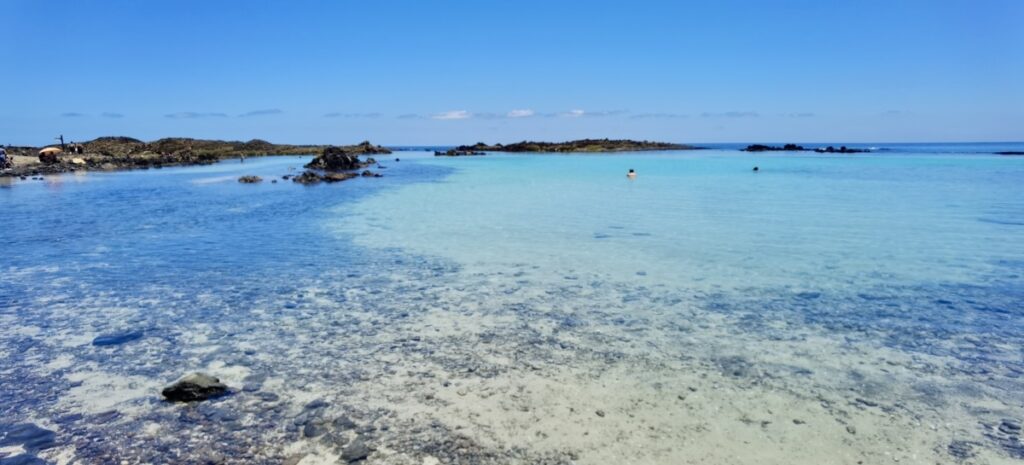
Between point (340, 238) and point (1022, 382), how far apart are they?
16.4 metres

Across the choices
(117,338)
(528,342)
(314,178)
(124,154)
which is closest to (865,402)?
(528,342)

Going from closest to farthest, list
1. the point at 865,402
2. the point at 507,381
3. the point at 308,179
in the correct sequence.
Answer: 1. the point at 865,402
2. the point at 507,381
3. the point at 308,179

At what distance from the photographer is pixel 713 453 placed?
18.8ft

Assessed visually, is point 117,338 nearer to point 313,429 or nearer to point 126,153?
point 313,429

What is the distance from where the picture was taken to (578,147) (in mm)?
130750

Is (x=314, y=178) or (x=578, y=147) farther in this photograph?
(x=578, y=147)

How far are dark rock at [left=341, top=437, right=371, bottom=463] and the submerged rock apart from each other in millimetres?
2234

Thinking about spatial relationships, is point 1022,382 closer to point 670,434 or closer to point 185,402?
point 670,434

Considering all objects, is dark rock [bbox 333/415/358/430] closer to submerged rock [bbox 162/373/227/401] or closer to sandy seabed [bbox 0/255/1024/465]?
sandy seabed [bbox 0/255/1024/465]

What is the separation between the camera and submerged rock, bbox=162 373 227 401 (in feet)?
22.5

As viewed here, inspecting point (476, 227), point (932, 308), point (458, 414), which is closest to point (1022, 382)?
point (932, 308)

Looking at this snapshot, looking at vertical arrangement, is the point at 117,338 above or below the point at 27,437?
above

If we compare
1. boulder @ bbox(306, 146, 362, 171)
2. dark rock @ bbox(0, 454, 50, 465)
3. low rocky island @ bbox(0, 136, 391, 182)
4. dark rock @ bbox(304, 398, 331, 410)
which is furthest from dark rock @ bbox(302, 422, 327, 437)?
boulder @ bbox(306, 146, 362, 171)

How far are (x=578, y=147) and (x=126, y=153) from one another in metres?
85.8
